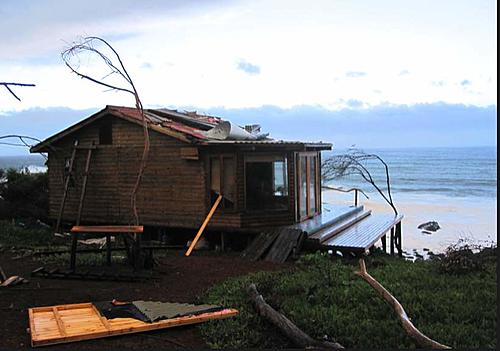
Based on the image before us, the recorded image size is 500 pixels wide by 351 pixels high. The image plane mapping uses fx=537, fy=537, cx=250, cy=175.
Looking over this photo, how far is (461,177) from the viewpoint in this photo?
48.3m

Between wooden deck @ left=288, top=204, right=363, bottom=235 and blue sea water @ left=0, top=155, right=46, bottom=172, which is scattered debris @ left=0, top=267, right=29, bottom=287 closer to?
wooden deck @ left=288, top=204, right=363, bottom=235

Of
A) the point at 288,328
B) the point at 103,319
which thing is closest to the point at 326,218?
the point at 288,328

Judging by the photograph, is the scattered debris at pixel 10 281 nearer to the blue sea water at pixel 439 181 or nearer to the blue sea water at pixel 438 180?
the blue sea water at pixel 438 180

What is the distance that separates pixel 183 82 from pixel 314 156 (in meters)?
6.65

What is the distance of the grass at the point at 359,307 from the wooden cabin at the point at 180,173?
401cm

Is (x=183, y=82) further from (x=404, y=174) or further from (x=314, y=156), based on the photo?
(x=404, y=174)

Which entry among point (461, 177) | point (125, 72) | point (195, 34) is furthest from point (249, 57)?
point (461, 177)

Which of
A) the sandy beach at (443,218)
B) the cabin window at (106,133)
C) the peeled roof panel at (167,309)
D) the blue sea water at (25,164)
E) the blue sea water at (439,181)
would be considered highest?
the cabin window at (106,133)

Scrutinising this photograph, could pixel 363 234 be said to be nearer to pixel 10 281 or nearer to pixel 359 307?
pixel 359 307

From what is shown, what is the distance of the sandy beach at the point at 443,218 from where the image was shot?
20.4m

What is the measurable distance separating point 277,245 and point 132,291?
13.9 ft

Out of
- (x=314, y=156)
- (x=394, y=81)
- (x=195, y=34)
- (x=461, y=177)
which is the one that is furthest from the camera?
(x=461, y=177)

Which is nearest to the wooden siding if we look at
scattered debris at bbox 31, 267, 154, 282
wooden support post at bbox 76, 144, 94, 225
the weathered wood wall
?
the weathered wood wall

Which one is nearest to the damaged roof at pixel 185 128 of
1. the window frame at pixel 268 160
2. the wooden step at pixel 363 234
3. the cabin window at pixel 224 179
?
the window frame at pixel 268 160
